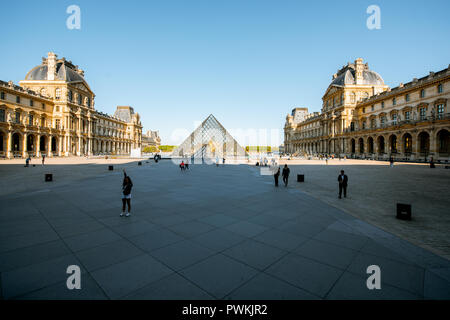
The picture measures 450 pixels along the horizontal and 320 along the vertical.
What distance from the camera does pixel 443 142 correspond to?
107ft

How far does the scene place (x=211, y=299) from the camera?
2631 mm

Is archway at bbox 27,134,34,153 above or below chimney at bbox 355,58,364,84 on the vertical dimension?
below

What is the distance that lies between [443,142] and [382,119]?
40.6ft

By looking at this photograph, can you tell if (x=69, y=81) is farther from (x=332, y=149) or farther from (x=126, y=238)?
(x=332, y=149)

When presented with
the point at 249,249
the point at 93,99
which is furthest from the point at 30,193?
the point at 93,99

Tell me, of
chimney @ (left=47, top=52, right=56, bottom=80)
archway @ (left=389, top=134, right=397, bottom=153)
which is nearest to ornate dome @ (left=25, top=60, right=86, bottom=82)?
chimney @ (left=47, top=52, right=56, bottom=80)

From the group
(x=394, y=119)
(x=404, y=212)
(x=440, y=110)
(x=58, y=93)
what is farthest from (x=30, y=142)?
(x=440, y=110)

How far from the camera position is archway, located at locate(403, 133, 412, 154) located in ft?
124

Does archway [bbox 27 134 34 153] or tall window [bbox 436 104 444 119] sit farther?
archway [bbox 27 134 34 153]

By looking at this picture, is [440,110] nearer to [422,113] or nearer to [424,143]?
[422,113]

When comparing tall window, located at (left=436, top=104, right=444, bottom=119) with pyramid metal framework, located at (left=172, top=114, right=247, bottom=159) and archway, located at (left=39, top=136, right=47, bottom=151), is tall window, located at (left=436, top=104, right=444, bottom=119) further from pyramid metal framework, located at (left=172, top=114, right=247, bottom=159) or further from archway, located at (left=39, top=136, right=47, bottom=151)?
archway, located at (left=39, top=136, right=47, bottom=151)

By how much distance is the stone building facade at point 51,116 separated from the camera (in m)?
36.8

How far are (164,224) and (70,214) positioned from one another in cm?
315
